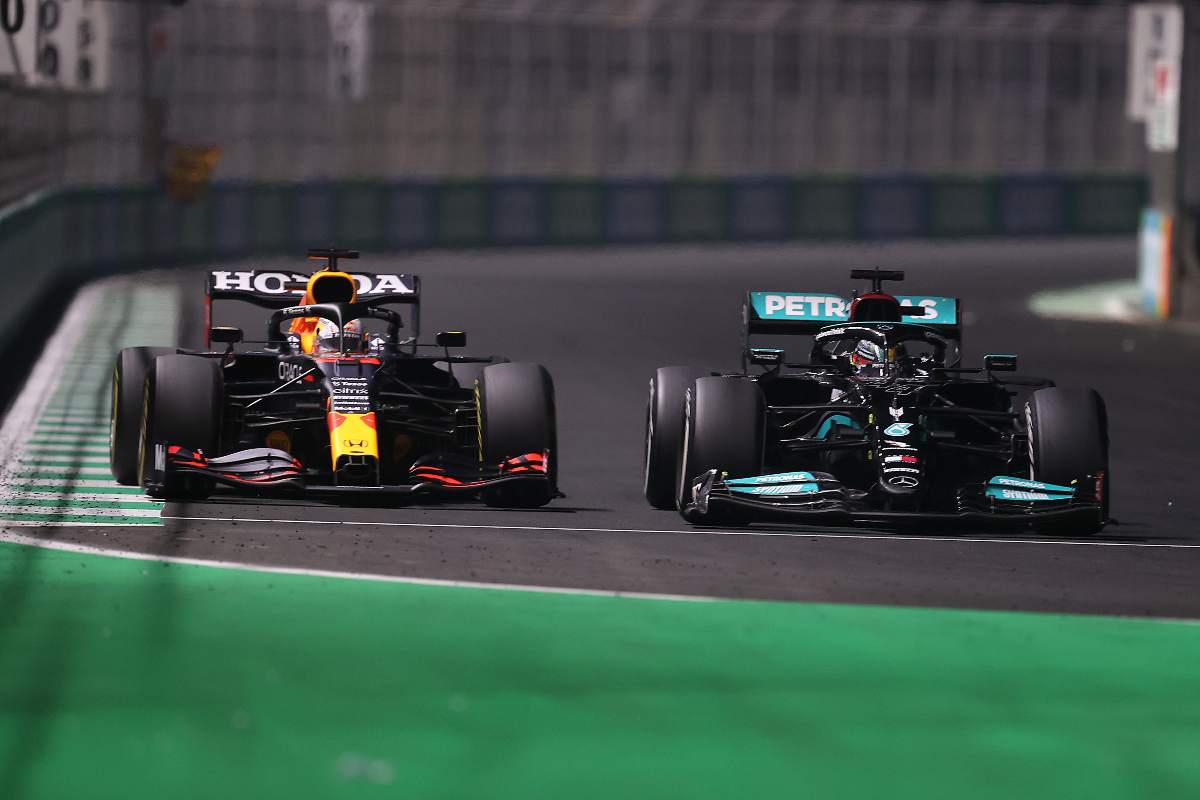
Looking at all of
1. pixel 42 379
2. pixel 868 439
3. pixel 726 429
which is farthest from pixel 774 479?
pixel 42 379

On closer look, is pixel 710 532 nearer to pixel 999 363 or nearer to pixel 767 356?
pixel 767 356

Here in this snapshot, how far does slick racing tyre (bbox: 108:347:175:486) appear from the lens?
13.9 meters

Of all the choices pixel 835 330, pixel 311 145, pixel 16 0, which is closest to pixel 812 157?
pixel 311 145

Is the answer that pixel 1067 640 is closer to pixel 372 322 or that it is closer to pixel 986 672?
pixel 986 672

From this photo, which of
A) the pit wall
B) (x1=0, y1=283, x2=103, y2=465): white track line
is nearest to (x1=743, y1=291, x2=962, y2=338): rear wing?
(x1=0, y1=283, x2=103, y2=465): white track line

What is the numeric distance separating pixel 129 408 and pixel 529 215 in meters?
35.5

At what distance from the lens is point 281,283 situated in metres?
15.3

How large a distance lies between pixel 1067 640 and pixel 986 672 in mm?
832

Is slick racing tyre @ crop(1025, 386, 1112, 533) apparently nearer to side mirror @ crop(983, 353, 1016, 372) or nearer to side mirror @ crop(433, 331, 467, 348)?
side mirror @ crop(983, 353, 1016, 372)

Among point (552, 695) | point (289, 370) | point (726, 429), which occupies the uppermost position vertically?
point (289, 370)

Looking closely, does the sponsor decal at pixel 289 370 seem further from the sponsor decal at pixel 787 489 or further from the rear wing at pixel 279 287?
the sponsor decal at pixel 787 489

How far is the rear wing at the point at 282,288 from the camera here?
15.2 m

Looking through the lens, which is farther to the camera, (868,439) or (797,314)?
(797,314)

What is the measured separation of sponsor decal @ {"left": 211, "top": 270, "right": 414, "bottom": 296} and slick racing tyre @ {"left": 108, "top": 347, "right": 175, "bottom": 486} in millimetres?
1263
